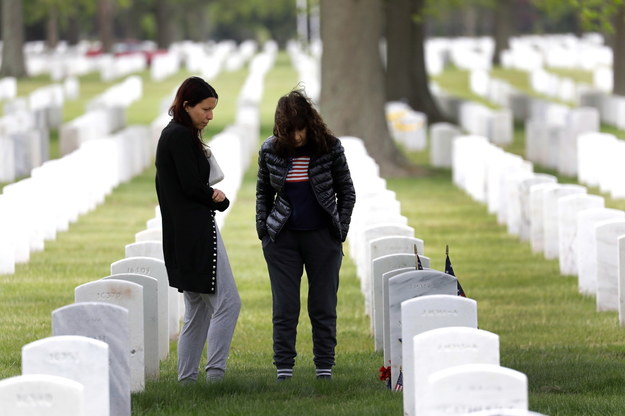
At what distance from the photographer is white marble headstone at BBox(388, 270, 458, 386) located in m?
9.47

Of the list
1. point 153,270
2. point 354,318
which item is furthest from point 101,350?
point 354,318

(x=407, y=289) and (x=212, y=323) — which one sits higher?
(x=407, y=289)

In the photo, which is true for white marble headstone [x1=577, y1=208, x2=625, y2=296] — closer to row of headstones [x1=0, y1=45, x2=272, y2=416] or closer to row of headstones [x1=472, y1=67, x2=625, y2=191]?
row of headstones [x1=0, y1=45, x2=272, y2=416]

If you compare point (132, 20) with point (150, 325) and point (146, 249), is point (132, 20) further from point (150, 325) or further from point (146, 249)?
point (150, 325)

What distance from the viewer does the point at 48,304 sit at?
1420cm

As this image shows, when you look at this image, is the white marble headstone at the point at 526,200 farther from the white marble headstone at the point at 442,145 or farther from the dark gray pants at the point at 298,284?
the white marble headstone at the point at 442,145

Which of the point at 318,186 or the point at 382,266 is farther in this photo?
the point at 382,266

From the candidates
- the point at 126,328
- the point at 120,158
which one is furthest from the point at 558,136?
the point at 126,328

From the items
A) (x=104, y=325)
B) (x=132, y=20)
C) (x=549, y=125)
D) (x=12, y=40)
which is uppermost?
(x=104, y=325)

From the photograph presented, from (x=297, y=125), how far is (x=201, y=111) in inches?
24.6

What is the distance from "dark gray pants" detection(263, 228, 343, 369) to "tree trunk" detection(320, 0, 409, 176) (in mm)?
17238

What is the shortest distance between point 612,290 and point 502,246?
16.8 ft

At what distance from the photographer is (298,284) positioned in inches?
399

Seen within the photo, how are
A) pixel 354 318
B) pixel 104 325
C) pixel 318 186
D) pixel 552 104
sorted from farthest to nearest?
pixel 552 104, pixel 354 318, pixel 318 186, pixel 104 325
